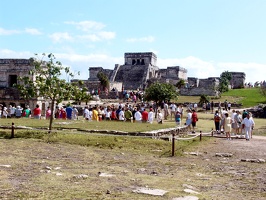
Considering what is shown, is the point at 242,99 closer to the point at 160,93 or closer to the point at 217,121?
the point at 160,93

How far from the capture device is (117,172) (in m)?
10.8

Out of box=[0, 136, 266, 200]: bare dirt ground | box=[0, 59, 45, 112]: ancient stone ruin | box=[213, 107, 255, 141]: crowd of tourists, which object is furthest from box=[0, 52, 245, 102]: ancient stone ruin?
box=[0, 136, 266, 200]: bare dirt ground

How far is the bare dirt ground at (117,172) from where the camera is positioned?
848 cm

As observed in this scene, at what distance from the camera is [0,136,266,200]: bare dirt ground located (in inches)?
334

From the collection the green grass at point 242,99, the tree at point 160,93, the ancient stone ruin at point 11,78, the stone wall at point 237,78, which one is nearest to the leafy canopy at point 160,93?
the tree at point 160,93

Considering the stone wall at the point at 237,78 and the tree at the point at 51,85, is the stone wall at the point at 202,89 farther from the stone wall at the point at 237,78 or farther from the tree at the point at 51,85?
the tree at the point at 51,85

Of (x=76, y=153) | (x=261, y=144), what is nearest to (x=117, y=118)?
(x=261, y=144)

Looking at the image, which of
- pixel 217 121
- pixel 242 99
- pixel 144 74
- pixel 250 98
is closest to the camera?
pixel 217 121

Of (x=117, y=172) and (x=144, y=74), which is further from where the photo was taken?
(x=144, y=74)

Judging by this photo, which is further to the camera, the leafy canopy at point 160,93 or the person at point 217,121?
the leafy canopy at point 160,93

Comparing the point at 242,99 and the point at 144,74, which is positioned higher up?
the point at 144,74

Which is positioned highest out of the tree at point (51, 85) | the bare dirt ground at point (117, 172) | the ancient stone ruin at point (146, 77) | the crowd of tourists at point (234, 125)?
the ancient stone ruin at point (146, 77)

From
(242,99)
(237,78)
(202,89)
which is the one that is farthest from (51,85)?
(237,78)

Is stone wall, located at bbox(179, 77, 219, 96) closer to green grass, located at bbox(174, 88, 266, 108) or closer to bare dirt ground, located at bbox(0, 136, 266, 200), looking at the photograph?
green grass, located at bbox(174, 88, 266, 108)
